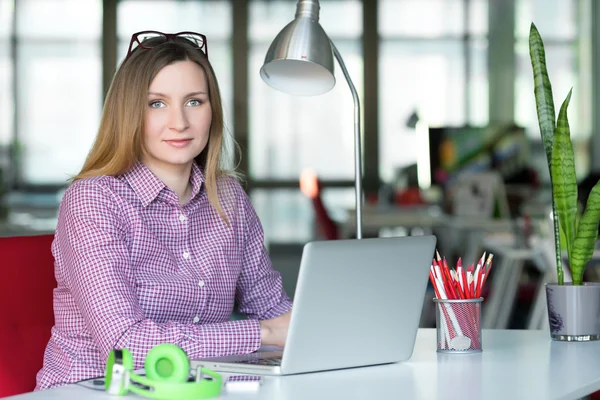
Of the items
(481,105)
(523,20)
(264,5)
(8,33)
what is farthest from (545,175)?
(8,33)

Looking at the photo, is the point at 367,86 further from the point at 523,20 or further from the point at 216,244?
the point at 216,244

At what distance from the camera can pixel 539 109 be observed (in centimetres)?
208

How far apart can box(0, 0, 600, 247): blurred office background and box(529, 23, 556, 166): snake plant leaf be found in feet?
28.4

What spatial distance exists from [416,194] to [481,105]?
9.79 ft

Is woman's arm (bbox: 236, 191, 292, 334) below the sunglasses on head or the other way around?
below

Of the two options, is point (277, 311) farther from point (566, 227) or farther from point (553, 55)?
point (553, 55)

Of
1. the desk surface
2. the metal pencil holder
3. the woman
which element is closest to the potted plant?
the desk surface

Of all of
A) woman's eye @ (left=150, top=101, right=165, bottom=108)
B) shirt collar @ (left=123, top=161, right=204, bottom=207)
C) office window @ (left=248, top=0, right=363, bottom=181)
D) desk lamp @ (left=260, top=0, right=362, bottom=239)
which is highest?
office window @ (left=248, top=0, right=363, bottom=181)

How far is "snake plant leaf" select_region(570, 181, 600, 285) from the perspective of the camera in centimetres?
200

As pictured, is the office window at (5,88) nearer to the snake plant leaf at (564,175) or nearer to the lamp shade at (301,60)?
the lamp shade at (301,60)

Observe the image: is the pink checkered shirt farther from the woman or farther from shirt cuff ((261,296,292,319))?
shirt cuff ((261,296,292,319))

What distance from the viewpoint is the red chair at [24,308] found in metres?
1.90

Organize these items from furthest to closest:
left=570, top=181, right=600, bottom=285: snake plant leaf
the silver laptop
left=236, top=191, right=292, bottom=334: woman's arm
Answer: left=236, top=191, right=292, bottom=334: woman's arm
left=570, top=181, right=600, bottom=285: snake plant leaf
the silver laptop

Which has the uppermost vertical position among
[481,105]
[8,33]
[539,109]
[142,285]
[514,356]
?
[8,33]
